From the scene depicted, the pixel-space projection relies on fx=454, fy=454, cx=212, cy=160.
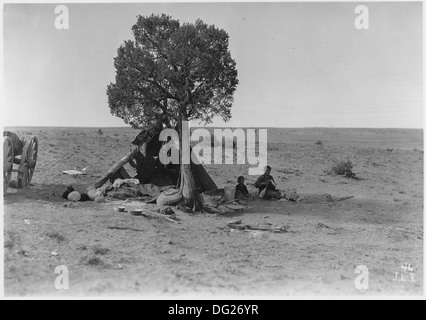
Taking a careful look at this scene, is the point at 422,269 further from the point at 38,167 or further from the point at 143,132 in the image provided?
the point at 38,167

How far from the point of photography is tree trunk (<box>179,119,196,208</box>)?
11.6m

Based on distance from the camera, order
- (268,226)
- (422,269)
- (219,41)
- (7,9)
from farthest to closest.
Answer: (219,41), (268,226), (7,9), (422,269)

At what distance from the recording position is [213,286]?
23.1ft

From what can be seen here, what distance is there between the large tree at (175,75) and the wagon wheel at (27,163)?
7.98ft

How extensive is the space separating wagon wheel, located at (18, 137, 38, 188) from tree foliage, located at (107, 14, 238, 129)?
2434 millimetres

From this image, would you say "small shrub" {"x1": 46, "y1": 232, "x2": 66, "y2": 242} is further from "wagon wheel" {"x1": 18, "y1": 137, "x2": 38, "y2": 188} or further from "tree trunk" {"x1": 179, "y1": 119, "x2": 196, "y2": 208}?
"wagon wheel" {"x1": 18, "y1": 137, "x2": 38, "y2": 188}

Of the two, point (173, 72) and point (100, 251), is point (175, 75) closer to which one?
point (173, 72)

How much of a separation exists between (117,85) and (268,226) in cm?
561

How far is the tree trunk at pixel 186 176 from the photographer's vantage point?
1159cm

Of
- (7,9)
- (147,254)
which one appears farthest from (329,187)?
(7,9)

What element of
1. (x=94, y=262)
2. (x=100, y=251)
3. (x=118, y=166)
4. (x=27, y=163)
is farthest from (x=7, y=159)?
(x=94, y=262)

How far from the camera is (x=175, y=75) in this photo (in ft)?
38.6

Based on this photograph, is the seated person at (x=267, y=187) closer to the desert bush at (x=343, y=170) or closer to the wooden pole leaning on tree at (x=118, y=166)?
the wooden pole leaning on tree at (x=118, y=166)

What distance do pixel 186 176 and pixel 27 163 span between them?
4333mm
